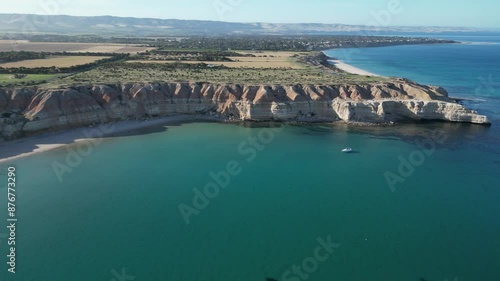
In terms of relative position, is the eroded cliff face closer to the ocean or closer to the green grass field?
the green grass field

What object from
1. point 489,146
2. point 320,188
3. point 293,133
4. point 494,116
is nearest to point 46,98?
point 293,133

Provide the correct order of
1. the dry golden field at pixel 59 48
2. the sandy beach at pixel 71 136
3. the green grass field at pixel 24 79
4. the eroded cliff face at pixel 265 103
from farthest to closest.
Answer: the dry golden field at pixel 59 48, the green grass field at pixel 24 79, the eroded cliff face at pixel 265 103, the sandy beach at pixel 71 136

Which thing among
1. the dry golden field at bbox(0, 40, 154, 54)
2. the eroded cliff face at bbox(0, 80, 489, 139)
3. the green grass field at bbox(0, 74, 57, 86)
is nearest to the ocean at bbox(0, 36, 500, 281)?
the eroded cliff face at bbox(0, 80, 489, 139)

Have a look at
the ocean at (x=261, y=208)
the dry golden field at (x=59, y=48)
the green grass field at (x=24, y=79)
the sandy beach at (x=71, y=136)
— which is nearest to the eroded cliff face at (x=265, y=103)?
the sandy beach at (x=71, y=136)

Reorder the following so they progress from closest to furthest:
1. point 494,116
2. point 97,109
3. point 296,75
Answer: point 97,109 → point 494,116 → point 296,75

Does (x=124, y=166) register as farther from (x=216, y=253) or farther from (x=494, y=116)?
(x=494, y=116)

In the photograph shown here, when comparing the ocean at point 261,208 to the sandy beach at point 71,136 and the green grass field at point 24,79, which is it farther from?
the green grass field at point 24,79
